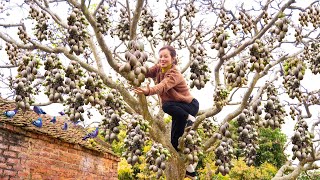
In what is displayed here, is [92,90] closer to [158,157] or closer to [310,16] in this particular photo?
[158,157]

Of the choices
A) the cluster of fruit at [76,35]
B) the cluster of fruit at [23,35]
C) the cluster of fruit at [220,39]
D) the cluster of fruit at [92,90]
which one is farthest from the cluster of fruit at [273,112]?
the cluster of fruit at [23,35]

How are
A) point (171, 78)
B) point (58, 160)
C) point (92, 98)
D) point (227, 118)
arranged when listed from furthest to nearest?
point (58, 160) → point (227, 118) → point (171, 78) → point (92, 98)

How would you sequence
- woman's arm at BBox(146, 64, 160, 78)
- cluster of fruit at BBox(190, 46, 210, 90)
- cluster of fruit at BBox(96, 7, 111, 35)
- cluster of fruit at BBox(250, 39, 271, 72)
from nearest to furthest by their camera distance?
1. cluster of fruit at BBox(250, 39, 271, 72)
2. cluster of fruit at BBox(190, 46, 210, 90)
3. cluster of fruit at BBox(96, 7, 111, 35)
4. woman's arm at BBox(146, 64, 160, 78)

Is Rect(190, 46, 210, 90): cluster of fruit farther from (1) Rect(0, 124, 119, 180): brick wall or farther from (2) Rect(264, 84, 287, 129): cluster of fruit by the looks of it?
(1) Rect(0, 124, 119, 180): brick wall

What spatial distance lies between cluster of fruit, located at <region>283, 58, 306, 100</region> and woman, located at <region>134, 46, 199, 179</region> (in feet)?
5.04

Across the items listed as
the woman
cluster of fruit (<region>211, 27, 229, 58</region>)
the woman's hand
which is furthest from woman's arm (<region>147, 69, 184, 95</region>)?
cluster of fruit (<region>211, 27, 229, 58</region>)

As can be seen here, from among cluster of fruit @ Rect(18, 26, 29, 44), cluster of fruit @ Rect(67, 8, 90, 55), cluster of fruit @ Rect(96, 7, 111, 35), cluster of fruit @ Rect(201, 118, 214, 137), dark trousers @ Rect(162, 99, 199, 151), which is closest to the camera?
cluster of fruit @ Rect(67, 8, 90, 55)

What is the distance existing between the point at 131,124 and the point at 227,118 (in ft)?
7.22

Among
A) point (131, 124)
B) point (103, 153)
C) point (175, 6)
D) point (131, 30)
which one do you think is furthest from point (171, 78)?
point (103, 153)

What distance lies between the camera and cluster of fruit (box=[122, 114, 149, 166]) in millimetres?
4410

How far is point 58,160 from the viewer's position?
1023 cm

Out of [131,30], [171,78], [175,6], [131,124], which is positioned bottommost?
[131,124]

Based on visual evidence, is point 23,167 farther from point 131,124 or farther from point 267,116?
point 267,116

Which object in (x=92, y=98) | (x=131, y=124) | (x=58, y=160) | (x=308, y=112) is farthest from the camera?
(x=58, y=160)
